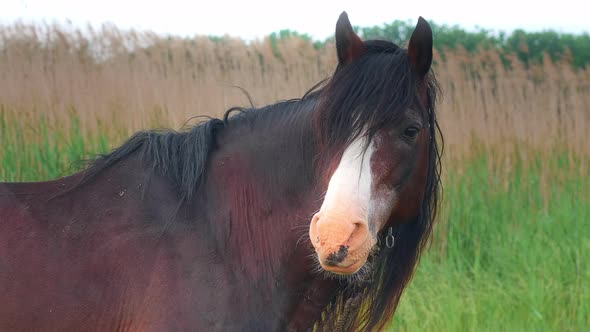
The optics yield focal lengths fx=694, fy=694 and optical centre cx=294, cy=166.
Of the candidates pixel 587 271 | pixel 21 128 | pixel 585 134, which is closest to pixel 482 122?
pixel 585 134

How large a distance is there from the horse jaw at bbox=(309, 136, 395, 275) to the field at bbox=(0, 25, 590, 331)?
2592mm

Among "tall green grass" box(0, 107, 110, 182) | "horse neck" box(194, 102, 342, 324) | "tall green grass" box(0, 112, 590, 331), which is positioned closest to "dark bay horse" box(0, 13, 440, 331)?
"horse neck" box(194, 102, 342, 324)

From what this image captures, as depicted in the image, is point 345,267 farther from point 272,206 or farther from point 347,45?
point 347,45

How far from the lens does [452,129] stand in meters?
6.76

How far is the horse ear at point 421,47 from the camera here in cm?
257

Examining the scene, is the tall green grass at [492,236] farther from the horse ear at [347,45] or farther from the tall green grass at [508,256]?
the horse ear at [347,45]

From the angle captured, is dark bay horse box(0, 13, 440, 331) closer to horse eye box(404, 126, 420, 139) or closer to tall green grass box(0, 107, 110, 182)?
horse eye box(404, 126, 420, 139)

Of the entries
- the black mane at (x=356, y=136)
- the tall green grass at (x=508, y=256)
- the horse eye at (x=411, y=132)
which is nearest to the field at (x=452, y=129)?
the tall green grass at (x=508, y=256)

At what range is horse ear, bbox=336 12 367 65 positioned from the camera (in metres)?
2.60

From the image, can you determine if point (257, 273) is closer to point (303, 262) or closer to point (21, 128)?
point (303, 262)

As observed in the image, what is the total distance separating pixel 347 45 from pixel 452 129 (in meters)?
4.36

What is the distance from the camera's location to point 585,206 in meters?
6.00

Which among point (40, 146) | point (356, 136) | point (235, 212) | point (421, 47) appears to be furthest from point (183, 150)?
point (40, 146)

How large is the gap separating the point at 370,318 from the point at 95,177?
49.8 inches
